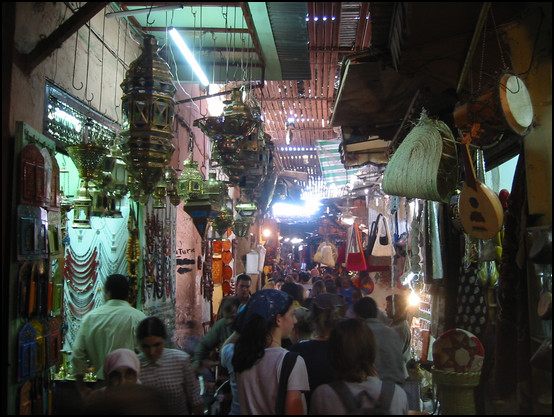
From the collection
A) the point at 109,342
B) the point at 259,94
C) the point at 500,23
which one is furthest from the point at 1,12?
the point at 259,94

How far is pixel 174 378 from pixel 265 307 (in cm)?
71

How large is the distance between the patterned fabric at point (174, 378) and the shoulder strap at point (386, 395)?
49.6 inches

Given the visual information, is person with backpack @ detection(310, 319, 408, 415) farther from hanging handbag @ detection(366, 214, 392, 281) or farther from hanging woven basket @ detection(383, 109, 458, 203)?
hanging handbag @ detection(366, 214, 392, 281)

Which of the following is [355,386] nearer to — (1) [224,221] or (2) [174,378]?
(2) [174,378]

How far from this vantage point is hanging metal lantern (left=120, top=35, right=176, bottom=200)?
3488mm

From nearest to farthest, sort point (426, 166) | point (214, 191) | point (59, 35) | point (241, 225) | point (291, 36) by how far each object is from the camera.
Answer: point (426, 166)
point (59, 35)
point (291, 36)
point (214, 191)
point (241, 225)

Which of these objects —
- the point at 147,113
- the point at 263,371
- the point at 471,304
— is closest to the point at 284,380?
the point at 263,371

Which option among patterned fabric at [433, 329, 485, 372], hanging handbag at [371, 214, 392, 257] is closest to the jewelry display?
hanging handbag at [371, 214, 392, 257]

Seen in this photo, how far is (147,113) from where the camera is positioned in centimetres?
349

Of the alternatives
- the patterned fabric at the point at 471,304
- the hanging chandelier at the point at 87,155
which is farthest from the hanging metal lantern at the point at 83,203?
the patterned fabric at the point at 471,304

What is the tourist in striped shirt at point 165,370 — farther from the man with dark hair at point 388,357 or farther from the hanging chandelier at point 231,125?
the hanging chandelier at point 231,125

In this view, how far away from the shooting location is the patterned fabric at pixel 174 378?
301 centimetres

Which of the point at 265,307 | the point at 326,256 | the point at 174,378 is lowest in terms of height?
the point at 174,378

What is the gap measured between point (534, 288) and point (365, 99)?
98.6 inches
